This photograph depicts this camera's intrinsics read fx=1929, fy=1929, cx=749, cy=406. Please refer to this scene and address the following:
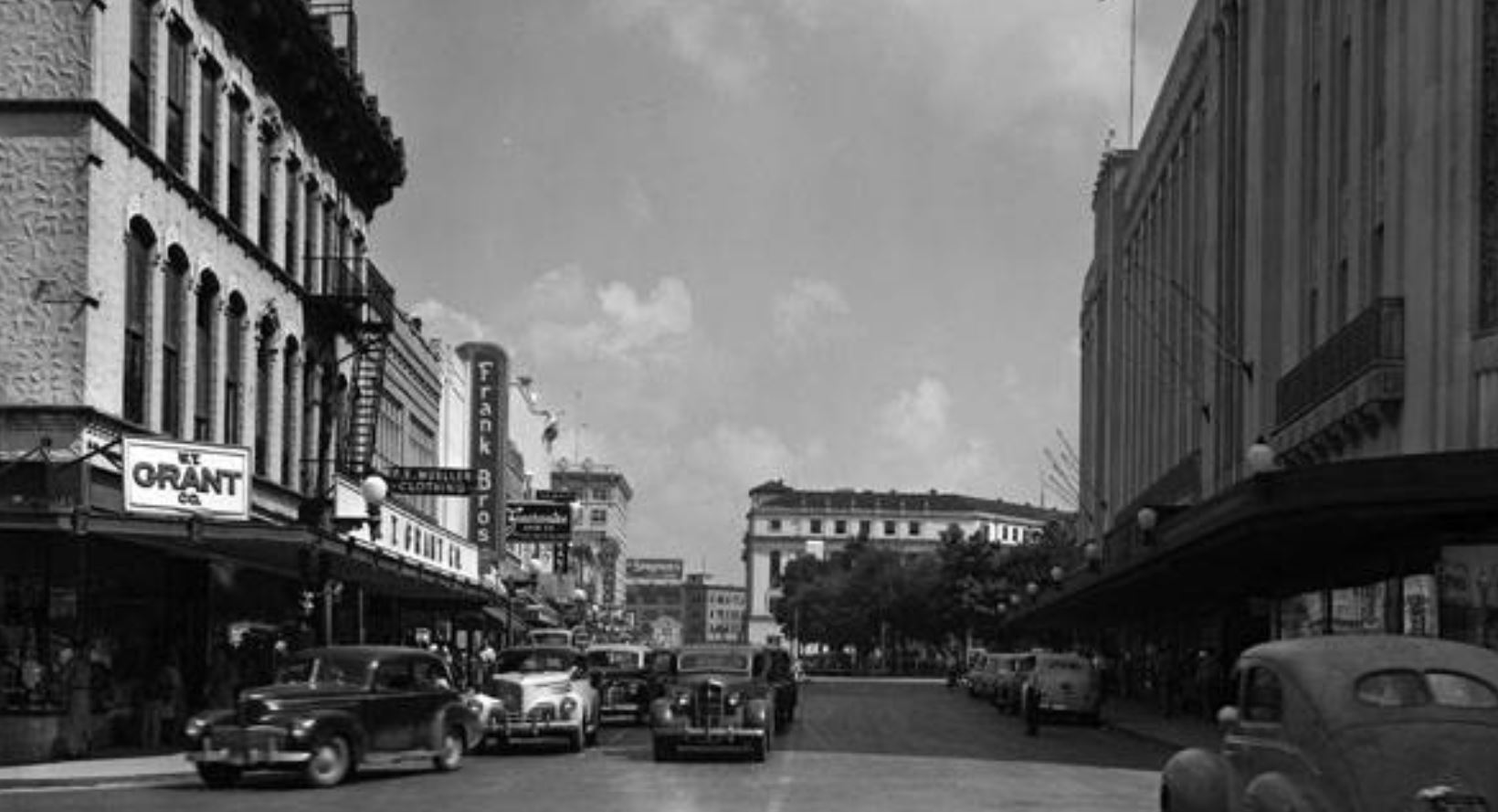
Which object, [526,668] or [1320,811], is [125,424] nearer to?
[526,668]

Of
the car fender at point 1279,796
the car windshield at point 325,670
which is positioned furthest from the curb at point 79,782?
the car fender at point 1279,796

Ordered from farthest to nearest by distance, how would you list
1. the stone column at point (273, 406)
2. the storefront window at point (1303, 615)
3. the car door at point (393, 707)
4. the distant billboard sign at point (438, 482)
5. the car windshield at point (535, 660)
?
1. the distant billboard sign at point (438, 482)
2. the storefront window at point (1303, 615)
3. the stone column at point (273, 406)
4. the car windshield at point (535, 660)
5. the car door at point (393, 707)

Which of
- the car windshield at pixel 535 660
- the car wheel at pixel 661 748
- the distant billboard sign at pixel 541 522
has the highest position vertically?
the distant billboard sign at pixel 541 522

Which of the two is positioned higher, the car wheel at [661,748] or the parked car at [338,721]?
the parked car at [338,721]

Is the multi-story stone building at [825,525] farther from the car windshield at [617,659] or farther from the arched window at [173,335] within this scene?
the arched window at [173,335]

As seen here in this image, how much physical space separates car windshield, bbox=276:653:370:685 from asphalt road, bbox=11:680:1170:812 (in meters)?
1.29

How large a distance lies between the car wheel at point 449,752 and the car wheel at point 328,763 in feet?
7.71

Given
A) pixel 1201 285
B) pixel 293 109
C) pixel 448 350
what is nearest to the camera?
pixel 293 109

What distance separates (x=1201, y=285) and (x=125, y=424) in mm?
36611

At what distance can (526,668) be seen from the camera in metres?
31.6

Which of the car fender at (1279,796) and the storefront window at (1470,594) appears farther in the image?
the storefront window at (1470,594)

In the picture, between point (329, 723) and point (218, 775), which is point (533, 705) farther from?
point (218, 775)

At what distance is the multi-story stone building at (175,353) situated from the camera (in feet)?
89.6

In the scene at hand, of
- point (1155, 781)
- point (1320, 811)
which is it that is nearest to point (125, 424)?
point (1155, 781)
